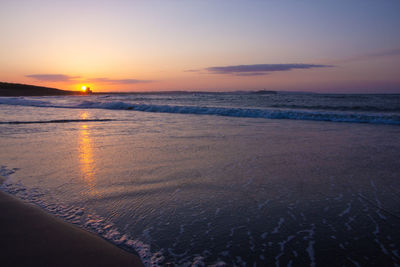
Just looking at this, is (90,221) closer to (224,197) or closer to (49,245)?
(49,245)

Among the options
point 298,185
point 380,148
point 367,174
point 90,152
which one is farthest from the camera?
point 380,148

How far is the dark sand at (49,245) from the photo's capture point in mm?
2115

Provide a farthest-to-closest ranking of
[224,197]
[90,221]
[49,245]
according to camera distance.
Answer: [224,197]
[90,221]
[49,245]

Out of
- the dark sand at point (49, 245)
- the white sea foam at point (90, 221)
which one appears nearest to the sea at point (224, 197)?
the white sea foam at point (90, 221)

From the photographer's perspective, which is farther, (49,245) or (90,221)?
(90,221)

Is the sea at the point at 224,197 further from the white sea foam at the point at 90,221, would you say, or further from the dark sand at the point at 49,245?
the dark sand at the point at 49,245

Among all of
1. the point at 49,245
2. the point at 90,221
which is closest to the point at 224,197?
the point at 90,221

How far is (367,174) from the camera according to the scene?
4422mm

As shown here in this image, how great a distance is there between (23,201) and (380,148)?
6.99 meters

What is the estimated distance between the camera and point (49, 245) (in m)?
2.34

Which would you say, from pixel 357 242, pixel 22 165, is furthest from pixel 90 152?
pixel 357 242

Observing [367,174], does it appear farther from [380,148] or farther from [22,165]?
[22,165]

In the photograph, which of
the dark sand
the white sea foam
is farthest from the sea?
the dark sand

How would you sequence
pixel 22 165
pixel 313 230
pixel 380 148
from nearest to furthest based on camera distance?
pixel 313 230 → pixel 22 165 → pixel 380 148
